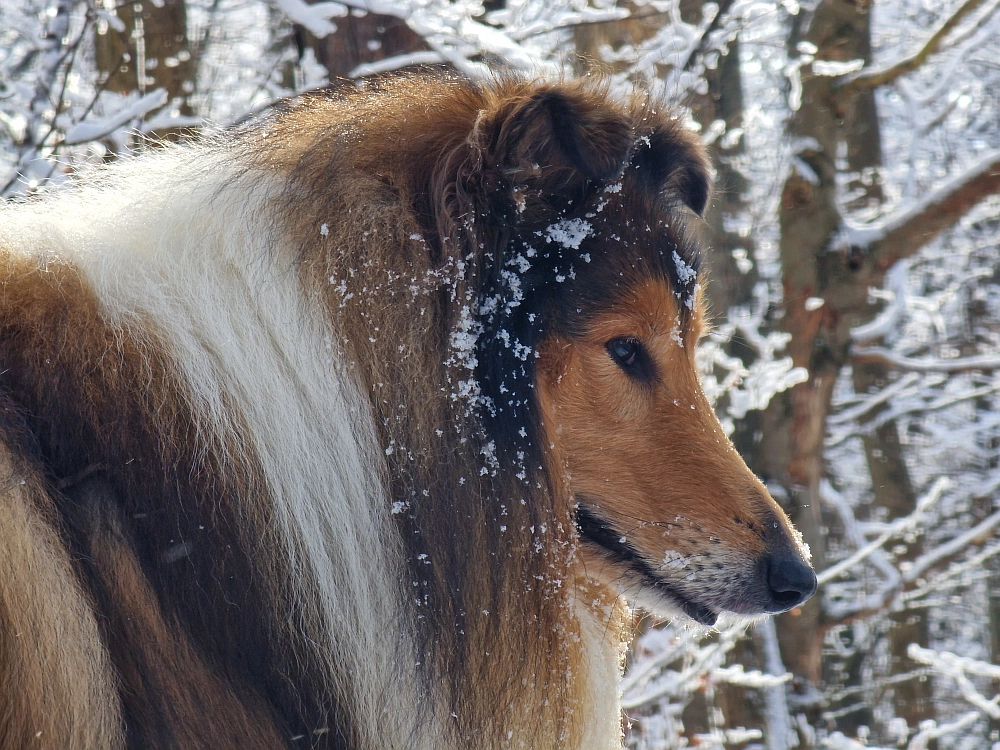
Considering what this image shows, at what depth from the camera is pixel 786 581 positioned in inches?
80.8

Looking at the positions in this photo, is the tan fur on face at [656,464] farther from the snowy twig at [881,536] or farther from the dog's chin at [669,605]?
the snowy twig at [881,536]

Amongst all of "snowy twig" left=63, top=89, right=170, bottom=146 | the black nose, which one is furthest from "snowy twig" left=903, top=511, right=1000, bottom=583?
"snowy twig" left=63, top=89, right=170, bottom=146

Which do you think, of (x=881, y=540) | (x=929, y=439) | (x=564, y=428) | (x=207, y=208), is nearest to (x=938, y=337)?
(x=929, y=439)

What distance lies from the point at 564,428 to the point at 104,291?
93cm

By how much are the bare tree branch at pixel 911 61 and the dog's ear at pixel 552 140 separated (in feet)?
9.23

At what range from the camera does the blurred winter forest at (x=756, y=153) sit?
13.1ft

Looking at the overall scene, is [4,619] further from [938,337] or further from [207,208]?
[938,337]

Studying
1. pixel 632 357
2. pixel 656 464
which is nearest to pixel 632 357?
pixel 632 357

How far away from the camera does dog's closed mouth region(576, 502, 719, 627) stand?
203 centimetres

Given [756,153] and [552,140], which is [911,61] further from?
[552,140]

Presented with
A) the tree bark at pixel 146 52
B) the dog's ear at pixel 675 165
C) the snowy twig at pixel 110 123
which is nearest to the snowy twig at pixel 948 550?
the dog's ear at pixel 675 165

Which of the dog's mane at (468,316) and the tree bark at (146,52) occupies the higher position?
the tree bark at (146,52)

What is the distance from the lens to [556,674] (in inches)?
77.7

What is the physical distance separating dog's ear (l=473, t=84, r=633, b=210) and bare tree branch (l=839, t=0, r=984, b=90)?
9.23 ft
